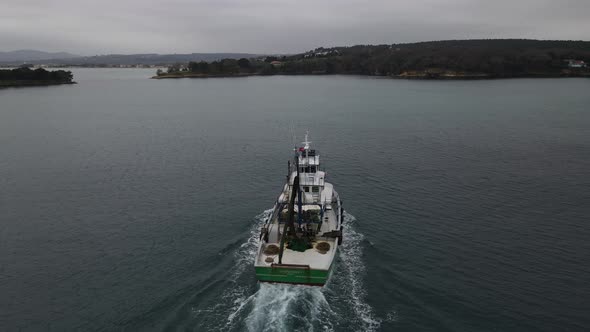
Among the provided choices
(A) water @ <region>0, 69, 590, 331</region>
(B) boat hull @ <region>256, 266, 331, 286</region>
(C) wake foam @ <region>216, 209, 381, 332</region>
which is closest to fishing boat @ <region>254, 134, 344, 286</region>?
(B) boat hull @ <region>256, 266, 331, 286</region>

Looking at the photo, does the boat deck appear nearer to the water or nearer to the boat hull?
the boat hull

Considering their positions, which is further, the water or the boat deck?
the boat deck

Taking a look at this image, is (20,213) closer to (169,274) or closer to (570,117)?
(169,274)

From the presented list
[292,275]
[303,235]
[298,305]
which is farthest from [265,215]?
[298,305]

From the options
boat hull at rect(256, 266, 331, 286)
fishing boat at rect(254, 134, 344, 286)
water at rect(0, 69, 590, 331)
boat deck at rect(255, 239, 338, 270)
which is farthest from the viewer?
boat deck at rect(255, 239, 338, 270)

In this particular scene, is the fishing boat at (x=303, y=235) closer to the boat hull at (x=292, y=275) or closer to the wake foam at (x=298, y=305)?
the boat hull at (x=292, y=275)

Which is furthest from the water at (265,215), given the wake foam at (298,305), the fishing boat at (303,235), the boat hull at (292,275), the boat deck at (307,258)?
the boat deck at (307,258)
